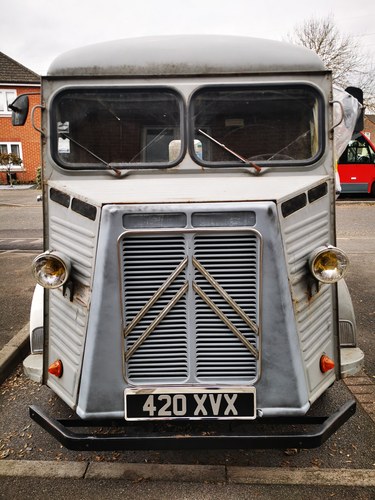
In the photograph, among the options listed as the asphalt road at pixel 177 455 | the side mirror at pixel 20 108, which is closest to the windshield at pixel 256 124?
the side mirror at pixel 20 108

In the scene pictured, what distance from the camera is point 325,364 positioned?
113 inches

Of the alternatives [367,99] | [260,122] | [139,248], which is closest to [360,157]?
[367,99]

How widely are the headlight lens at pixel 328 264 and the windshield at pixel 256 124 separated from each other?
0.80 meters

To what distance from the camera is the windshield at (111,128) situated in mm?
3184

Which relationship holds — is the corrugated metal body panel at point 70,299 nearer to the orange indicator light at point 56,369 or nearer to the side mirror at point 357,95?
the orange indicator light at point 56,369

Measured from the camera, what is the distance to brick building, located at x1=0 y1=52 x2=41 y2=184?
25.4m

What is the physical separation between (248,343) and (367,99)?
95.8 feet

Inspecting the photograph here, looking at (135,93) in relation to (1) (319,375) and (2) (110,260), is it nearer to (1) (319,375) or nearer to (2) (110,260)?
(2) (110,260)

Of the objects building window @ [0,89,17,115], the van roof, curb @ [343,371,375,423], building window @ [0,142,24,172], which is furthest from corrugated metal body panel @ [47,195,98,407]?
building window @ [0,89,17,115]

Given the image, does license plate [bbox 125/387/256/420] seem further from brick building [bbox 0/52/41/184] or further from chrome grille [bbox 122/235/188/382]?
brick building [bbox 0/52/41/184]

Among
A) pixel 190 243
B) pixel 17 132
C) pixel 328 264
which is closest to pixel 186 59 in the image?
pixel 190 243

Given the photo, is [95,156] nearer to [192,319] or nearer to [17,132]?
[192,319]

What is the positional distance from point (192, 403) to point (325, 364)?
89cm

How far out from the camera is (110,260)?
2.52 m
